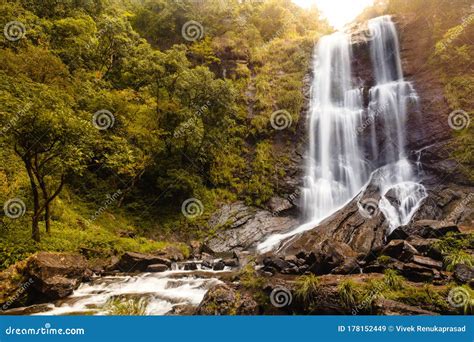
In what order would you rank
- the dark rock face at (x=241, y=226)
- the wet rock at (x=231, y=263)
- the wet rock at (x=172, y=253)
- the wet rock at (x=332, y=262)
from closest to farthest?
the wet rock at (x=332, y=262), the wet rock at (x=231, y=263), the wet rock at (x=172, y=253), the dark rock face at (x=241, y=226)

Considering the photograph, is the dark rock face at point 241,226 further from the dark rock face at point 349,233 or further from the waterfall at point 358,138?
the dark rock face at point 349,233

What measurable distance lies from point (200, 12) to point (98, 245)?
2311 cm

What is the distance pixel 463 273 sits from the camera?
8211 millimetres

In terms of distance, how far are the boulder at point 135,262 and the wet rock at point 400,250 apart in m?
8.22

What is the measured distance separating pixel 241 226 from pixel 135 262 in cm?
687

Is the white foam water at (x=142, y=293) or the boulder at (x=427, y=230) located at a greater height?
the boulder at (x=427, y=230)

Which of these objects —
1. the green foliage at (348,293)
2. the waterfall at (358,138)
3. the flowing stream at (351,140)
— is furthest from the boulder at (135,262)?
the green foliage at (348,293)

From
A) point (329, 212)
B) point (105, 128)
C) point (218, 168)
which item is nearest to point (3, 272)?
point (105, 128)

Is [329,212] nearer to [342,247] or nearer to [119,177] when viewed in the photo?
[342,247]

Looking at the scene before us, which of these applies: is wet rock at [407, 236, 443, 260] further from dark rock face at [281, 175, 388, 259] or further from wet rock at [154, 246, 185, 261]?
wet rock at [154, 246, 185, 261]

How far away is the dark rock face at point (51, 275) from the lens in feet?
30.1

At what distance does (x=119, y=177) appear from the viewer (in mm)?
18812

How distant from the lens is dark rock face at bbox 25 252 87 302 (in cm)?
919

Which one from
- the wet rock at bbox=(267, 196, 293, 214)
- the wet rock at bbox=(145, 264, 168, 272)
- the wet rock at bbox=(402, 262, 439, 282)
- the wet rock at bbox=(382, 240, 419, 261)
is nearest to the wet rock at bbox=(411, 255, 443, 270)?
the wet rock at bbox=(402, 262, 439, 282)
